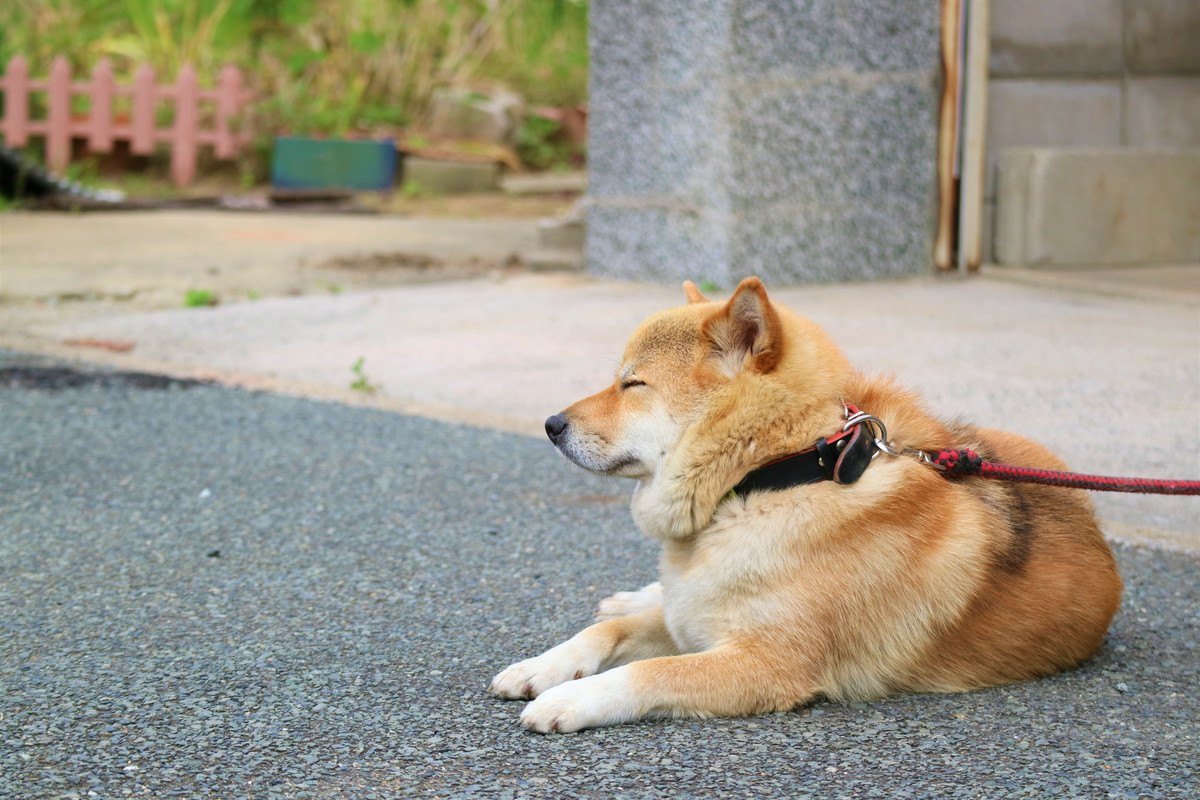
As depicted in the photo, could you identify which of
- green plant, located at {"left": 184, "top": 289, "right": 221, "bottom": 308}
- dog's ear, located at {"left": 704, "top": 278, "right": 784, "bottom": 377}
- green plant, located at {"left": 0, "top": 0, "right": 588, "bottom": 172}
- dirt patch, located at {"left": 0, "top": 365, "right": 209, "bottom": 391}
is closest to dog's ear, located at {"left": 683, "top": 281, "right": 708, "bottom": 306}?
dog's ear, located at {"left": 704, "top": 278, "right": 784, "bottom": 377}

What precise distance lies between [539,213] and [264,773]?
10790 mm

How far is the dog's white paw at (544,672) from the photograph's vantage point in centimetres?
287

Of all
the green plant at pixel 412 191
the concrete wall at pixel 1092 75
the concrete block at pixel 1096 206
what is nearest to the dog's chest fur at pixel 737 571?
the concrete block at pixel 1096 206

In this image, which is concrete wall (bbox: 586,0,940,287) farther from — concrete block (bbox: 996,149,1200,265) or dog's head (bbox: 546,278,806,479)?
dog's head (bbox: 546,278,806,479)

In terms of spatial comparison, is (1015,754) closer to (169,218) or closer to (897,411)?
(897,411)

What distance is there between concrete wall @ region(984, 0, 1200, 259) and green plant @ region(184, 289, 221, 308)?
4.87 metres

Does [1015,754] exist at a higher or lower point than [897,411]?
lower

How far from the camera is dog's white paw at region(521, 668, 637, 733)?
2.68 m

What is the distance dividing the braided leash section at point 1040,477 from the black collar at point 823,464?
21 cm

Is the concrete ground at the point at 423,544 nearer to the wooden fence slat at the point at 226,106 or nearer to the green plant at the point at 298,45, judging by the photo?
the wooden fence slat at the point at 226,106

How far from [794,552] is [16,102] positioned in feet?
45.0

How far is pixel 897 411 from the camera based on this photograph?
307 cm

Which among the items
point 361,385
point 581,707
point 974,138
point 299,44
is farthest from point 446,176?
point 581,707

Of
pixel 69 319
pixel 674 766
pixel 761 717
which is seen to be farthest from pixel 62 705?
pixel 69 319
